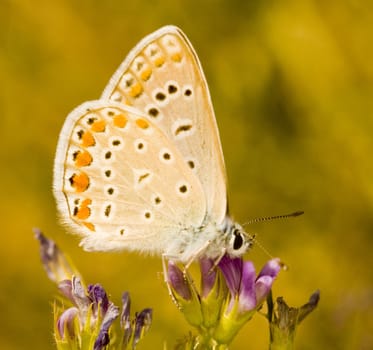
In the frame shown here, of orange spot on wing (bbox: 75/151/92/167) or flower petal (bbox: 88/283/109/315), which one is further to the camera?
orange spot on wing (bbox: 75/151/92/167)

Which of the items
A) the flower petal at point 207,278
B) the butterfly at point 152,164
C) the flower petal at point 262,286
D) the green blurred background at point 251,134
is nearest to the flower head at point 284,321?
the flower petal at point 262,286

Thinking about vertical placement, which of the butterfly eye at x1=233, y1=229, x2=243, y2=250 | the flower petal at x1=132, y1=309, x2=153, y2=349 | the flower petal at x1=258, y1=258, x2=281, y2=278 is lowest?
the flower petal at x1=132, y1=309, x2=153, y2=349

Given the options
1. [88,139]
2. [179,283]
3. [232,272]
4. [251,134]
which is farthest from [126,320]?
[251,134]

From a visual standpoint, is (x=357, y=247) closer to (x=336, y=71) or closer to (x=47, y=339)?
(x=336, y=71)

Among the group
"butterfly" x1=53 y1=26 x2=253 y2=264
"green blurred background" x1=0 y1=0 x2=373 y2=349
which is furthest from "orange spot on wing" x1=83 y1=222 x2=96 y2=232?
"green blurred background" x1=0 y1=0 x2=373 y2=349

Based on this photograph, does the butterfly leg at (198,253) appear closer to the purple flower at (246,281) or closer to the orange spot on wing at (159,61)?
the purple flower at (246,281)

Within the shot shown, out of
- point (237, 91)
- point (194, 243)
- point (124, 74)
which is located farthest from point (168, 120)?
point (237, 91)

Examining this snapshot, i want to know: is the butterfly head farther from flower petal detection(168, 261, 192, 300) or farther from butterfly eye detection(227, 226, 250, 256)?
flower petal detection(168, 261, 192, 300)
